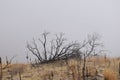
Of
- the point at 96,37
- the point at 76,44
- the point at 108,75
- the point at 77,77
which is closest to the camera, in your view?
the point at 77,77

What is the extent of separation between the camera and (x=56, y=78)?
7375 millimetres

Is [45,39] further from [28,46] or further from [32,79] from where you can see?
[32,79]

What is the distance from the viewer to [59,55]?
636 inches

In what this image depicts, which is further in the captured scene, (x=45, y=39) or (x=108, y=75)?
(x=45, y=39)

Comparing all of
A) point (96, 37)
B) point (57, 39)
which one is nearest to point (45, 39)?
point (57, 39)

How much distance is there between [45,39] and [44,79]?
40.1ft

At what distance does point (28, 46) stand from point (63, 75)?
1339 cm

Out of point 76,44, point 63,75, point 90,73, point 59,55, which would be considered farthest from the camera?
point 76,44

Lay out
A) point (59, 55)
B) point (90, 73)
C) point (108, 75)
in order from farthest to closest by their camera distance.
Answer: point (59, 55) → point (90, 73) → point (108, 75)

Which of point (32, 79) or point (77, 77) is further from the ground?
point (77, 77)

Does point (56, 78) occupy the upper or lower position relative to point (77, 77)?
lower

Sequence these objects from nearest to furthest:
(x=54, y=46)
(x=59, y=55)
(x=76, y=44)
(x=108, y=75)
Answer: (x=108, y=75) < (x=59, y=55) < (x=54, y=46) < (x=76, y=44)

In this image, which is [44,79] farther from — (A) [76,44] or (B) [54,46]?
(A) [76,44]

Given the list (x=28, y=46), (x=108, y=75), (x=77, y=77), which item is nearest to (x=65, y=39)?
(x=28, y=46)
